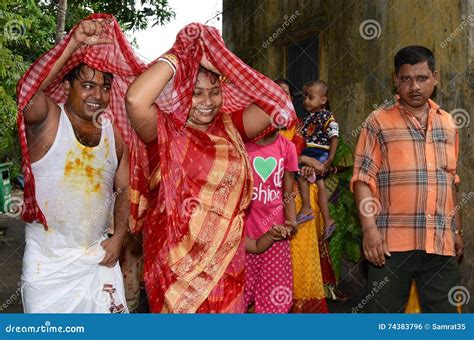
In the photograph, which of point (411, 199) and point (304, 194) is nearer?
point (411, 199)

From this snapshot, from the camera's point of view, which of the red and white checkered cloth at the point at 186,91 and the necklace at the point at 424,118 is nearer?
the red and white checkered cloth at the point at 186,91

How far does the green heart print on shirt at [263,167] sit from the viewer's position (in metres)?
4.41

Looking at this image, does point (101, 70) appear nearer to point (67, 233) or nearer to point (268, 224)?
point (67, 233)

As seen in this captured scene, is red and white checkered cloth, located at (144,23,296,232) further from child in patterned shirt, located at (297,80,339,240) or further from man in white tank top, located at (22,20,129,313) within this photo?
child in patterned shirt, located at (297,80,339,240)

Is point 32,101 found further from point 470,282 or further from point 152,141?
point 470,282

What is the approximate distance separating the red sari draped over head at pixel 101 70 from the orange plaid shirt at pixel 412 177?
52.5 inches

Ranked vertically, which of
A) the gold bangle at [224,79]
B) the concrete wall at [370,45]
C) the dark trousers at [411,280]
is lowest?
the dark trousers at [411,280]

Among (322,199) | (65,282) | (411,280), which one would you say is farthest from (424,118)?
(322,199)

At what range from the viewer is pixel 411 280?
11.9ft

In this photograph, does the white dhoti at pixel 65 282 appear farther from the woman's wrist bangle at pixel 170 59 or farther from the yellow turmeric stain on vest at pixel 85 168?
the woman's wrist bangle at pixel 170 59

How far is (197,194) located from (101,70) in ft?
2.94

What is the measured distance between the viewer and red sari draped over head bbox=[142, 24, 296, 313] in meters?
2.98

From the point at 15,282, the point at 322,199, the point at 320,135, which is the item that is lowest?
the point at 15,282

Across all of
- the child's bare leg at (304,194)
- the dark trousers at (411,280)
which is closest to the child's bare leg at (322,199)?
the child's bare leg at (304,194)
